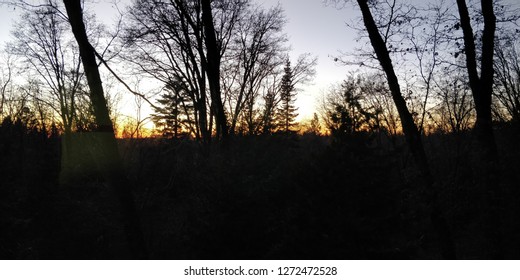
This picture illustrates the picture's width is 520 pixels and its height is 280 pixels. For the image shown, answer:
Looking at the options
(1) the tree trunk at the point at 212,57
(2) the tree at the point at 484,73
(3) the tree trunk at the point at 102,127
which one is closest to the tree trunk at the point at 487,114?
(2) the tree at the point at 484,73

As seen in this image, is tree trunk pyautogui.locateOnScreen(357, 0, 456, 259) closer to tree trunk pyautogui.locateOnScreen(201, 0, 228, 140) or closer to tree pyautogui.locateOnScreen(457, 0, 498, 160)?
tree pyautogui.locateOnScreen(457, 0, 498, 160)

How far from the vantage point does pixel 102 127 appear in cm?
475

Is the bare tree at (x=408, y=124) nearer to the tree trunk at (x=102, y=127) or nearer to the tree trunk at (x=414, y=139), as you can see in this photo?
the tree trunk at (x=414, y=139)

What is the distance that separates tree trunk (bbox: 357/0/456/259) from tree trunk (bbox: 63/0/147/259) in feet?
19.8

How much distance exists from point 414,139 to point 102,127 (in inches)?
269

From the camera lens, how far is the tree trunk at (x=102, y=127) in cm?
473

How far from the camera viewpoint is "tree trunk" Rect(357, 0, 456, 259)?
5898mm

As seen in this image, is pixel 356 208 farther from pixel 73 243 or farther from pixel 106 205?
pixel 73 243

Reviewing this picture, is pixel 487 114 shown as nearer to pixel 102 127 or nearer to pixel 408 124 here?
pixel 408 124

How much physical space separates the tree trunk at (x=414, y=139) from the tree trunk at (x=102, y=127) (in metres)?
6.03

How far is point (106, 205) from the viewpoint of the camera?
8.09 meters

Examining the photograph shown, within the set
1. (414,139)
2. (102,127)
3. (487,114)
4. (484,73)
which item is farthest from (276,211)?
(484,73)
